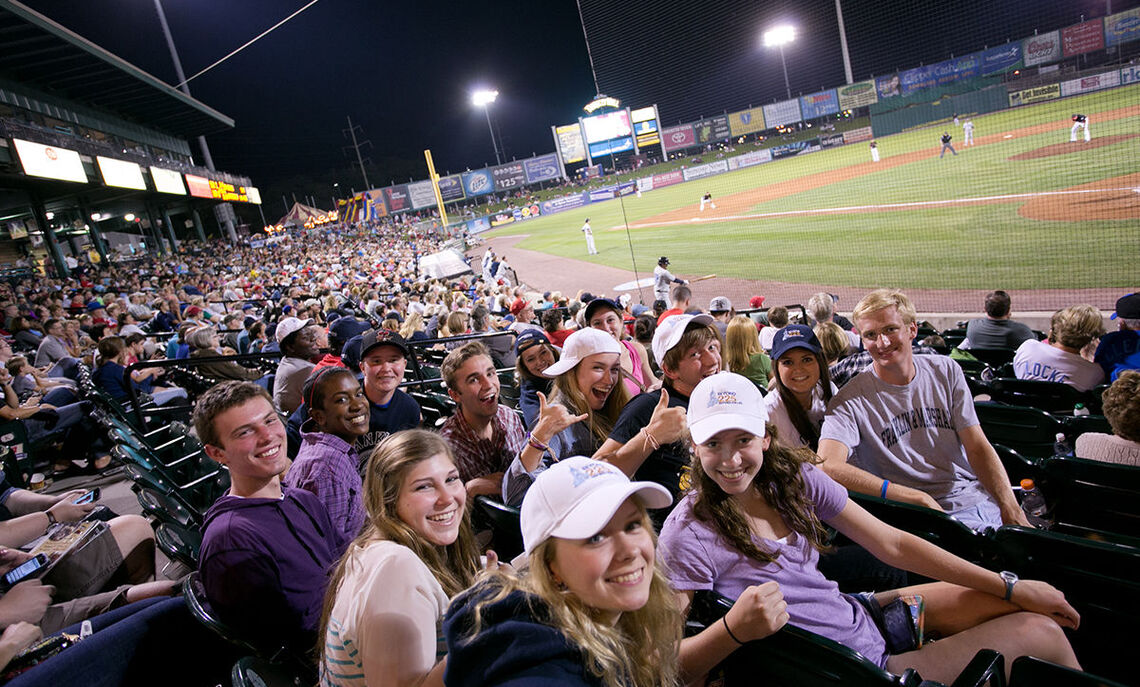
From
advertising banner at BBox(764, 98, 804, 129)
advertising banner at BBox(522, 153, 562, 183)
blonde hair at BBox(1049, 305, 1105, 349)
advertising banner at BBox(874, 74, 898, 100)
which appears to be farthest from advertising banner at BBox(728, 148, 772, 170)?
blonde hair at BBox(1049, 305, 1105, 349)

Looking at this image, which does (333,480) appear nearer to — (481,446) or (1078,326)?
(481,446)

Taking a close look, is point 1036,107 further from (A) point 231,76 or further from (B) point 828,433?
(A) point 231,76

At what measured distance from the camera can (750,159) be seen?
5362 cm

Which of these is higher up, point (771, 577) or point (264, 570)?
point (264, 570)

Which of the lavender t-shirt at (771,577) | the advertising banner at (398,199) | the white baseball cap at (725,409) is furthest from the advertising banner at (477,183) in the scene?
the lavender t-shirt at (771,577)

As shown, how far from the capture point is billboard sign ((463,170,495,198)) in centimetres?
7525

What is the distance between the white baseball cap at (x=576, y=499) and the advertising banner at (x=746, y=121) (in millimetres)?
67735

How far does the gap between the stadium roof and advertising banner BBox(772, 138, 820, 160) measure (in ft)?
146

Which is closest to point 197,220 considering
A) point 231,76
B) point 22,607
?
point 231,76

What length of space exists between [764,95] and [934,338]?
62.4 metres

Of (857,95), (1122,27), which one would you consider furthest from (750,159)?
(1122,27)

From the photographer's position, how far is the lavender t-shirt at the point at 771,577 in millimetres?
2074

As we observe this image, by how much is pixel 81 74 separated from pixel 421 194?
4668 cm

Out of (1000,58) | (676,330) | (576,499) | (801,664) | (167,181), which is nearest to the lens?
(576,499)
